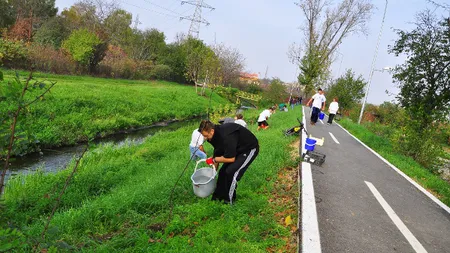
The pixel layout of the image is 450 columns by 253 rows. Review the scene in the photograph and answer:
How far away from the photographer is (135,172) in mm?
9039

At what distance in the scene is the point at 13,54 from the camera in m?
20.4

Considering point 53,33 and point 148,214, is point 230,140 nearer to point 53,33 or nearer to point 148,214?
point 148,214

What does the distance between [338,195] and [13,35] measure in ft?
119

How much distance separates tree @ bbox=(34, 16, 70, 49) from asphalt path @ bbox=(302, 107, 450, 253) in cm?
3305

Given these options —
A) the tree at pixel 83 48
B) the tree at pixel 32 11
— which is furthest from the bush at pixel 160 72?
the tree at pixel 32 11

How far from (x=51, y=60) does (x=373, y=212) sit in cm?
2680

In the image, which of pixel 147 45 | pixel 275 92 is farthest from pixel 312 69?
pixel 147 45

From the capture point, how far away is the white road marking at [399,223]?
4.67m

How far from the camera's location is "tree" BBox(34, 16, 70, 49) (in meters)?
31.7

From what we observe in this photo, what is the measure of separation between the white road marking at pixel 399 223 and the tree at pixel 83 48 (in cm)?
2861

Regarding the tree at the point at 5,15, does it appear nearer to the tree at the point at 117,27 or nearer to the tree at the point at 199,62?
→ the tree at the point at 117,27

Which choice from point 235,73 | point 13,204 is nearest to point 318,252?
point 13,204

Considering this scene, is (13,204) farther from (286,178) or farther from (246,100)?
(246,100)

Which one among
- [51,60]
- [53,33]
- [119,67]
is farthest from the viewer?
[119,67]
